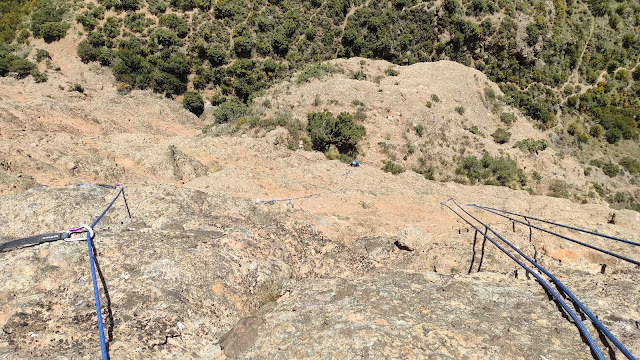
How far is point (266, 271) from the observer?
6523 mm

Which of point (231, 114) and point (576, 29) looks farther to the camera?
point (576, 29)

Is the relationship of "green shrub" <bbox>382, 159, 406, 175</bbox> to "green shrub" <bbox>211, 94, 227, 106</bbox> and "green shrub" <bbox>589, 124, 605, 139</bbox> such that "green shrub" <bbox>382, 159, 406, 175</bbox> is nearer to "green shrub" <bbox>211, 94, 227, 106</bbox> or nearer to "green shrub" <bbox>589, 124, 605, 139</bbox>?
"green shrub" <bbox>211, 94, 227, 106</bbox>

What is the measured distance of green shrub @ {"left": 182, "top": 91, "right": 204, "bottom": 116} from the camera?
27953 mm

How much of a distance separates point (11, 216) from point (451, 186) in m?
16.2

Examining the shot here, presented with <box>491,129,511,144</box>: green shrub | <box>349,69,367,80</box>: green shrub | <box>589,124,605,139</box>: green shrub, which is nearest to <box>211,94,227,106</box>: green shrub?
<box>349,69,367,80</box>: green shrub

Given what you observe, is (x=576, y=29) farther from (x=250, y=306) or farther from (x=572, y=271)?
(x=250, y=306)

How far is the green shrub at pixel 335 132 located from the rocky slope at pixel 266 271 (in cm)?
570

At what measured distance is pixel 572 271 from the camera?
6211 mm

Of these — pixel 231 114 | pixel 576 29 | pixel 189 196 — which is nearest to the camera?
pixel 189 196

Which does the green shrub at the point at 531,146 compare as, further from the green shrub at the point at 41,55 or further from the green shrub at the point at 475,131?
the green shrub at the point at 41,55

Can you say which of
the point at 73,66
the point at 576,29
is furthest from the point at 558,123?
the point at 73,66

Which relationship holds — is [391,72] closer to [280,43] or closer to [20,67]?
[280,43]

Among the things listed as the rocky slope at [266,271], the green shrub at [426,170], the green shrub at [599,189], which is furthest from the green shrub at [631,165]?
the rocky slope at [266,271]

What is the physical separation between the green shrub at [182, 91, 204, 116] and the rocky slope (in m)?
14.1
